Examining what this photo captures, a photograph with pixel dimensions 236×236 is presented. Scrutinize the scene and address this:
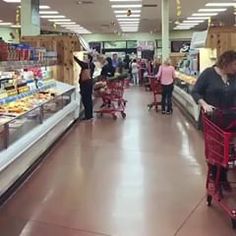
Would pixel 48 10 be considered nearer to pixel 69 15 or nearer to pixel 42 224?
pixel 69 15

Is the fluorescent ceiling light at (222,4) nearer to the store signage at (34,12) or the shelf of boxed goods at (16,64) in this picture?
the store signage at (34,12)

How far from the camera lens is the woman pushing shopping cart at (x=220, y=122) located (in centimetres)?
418

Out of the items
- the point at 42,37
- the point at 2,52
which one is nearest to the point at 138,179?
the point at 2,52

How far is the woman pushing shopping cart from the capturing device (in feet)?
13.7

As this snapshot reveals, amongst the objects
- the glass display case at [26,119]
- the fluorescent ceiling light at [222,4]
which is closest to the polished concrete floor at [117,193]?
the glass display case at [26,119]

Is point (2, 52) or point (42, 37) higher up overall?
point (42, 37)

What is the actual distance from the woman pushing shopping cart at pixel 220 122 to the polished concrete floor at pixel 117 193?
0.23 metres

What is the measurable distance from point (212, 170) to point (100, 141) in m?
3.86

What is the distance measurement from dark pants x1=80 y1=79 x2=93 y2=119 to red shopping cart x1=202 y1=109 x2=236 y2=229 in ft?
22.2

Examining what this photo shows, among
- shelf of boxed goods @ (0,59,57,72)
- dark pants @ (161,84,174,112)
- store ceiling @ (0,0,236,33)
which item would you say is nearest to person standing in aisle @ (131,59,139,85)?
store ceiling @ (0,0,236,33)

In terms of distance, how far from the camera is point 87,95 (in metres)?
11.4

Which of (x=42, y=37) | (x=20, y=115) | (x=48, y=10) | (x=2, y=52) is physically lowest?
(x=20, y=115)

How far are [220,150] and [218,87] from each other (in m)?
0.82

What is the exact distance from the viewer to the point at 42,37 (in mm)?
11375
